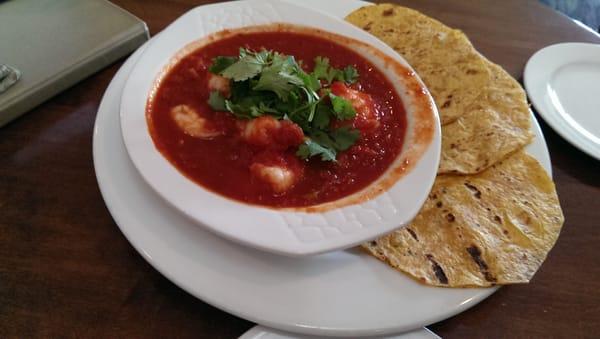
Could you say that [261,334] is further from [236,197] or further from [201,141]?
[201,141]

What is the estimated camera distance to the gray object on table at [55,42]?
1835mm

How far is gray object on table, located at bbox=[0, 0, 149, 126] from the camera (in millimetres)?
1835

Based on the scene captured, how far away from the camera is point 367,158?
1.65m

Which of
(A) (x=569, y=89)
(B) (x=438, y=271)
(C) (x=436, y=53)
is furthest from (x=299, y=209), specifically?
(A) (x=569, y=89)

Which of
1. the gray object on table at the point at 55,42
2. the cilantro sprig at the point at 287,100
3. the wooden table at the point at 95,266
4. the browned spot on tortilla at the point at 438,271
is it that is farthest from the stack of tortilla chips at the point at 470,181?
the gray object on table at the point at 55,42

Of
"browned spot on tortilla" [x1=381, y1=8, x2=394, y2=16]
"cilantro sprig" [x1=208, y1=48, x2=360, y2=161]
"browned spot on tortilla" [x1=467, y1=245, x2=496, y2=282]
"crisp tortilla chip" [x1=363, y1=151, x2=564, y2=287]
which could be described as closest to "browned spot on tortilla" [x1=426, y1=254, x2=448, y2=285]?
"crisp tortilla chip" [x1=363, y1=151, x2=564, y2=287]

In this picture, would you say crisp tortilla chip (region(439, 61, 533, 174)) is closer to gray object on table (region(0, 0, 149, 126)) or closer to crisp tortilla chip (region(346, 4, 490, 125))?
crisp tortilla chip (region(346, 4, 490, 125))

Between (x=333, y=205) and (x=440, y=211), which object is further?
(x=440, y=211)

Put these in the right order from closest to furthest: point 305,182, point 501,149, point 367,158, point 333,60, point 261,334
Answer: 1. point 261,334
2. point 305,182
3. point 367,158
4. point 501,149
5. point 333,60

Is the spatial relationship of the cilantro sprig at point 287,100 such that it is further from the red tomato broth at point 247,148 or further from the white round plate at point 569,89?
the white round plate at point 569,89

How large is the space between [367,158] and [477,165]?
0.44 m

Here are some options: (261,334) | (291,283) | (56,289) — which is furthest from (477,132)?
(56,289)

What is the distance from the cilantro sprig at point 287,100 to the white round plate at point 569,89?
41.2 inches

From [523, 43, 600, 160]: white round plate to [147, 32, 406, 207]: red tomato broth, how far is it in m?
0.79
